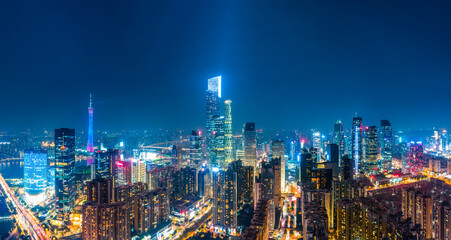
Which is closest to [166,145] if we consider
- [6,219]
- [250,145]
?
[250,145]

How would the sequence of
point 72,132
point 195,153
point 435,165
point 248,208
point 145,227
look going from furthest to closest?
point 195,153
point 435,165
point 72,132
point 248,208
point 145,227

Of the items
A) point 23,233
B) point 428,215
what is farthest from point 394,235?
point 23,233

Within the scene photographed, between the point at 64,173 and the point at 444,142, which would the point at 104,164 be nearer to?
the point at 64,173

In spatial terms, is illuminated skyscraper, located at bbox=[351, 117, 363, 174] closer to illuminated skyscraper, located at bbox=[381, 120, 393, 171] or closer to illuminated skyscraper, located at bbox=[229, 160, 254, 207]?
illuminated skyscraper, located at bbox=[381, 120, 393, 171]

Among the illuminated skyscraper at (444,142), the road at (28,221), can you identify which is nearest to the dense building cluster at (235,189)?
the road at (28,221)

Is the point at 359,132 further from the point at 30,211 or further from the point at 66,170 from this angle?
the point at 30,211

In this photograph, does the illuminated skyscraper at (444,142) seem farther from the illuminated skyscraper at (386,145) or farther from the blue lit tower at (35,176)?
the blue lit tower at (35,176)
